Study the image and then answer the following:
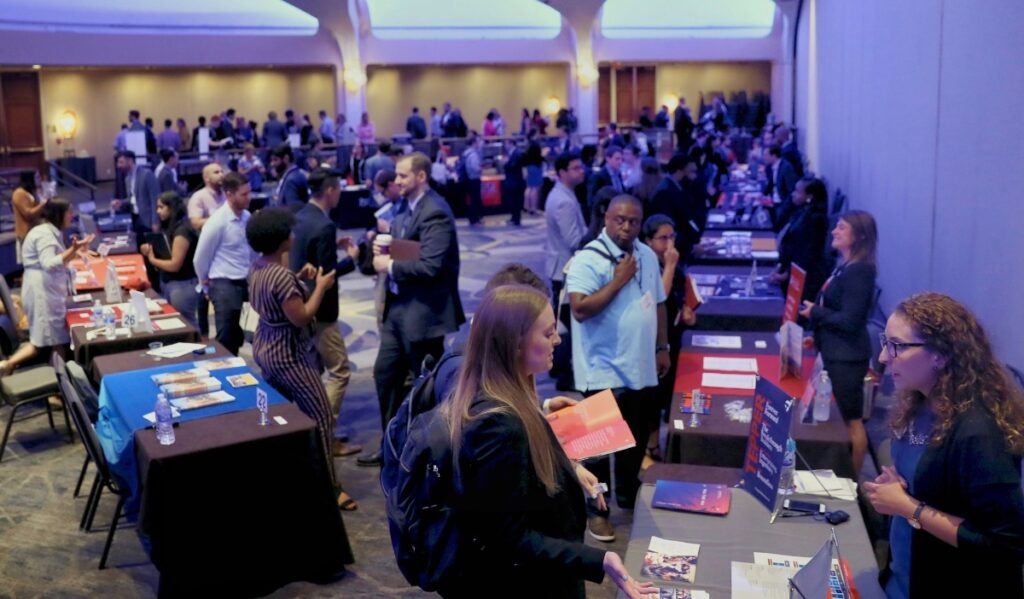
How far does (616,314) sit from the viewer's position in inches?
173

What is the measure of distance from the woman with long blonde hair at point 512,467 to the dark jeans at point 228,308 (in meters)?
4.38

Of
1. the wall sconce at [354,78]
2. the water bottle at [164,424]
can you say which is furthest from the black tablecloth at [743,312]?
the wall sconce at [354,78]

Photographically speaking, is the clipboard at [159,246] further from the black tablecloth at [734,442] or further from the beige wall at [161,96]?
the beige wall at [161,96]

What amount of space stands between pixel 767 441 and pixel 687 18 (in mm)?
27930

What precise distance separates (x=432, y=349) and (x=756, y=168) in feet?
40.8

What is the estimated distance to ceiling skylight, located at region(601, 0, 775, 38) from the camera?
28844mm

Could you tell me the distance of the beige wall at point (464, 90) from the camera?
30500 mm

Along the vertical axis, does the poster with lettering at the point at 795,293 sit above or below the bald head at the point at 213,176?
below

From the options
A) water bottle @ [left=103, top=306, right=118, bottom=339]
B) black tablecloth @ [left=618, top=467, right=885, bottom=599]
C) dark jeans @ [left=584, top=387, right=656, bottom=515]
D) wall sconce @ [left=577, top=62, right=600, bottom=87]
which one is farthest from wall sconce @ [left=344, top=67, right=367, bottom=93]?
black tablecloth @ [left=618, top=467, right=885, bottom=599]

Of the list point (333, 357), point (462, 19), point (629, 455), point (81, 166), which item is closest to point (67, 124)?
point (81, 166)

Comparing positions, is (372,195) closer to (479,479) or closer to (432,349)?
(432,349)

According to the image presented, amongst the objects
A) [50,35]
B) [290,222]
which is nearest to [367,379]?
[290,222]

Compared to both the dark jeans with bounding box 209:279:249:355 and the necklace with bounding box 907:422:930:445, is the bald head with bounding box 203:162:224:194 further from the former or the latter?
the necklace with bounding box 907:422:930:445

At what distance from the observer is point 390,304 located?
5387 mm
